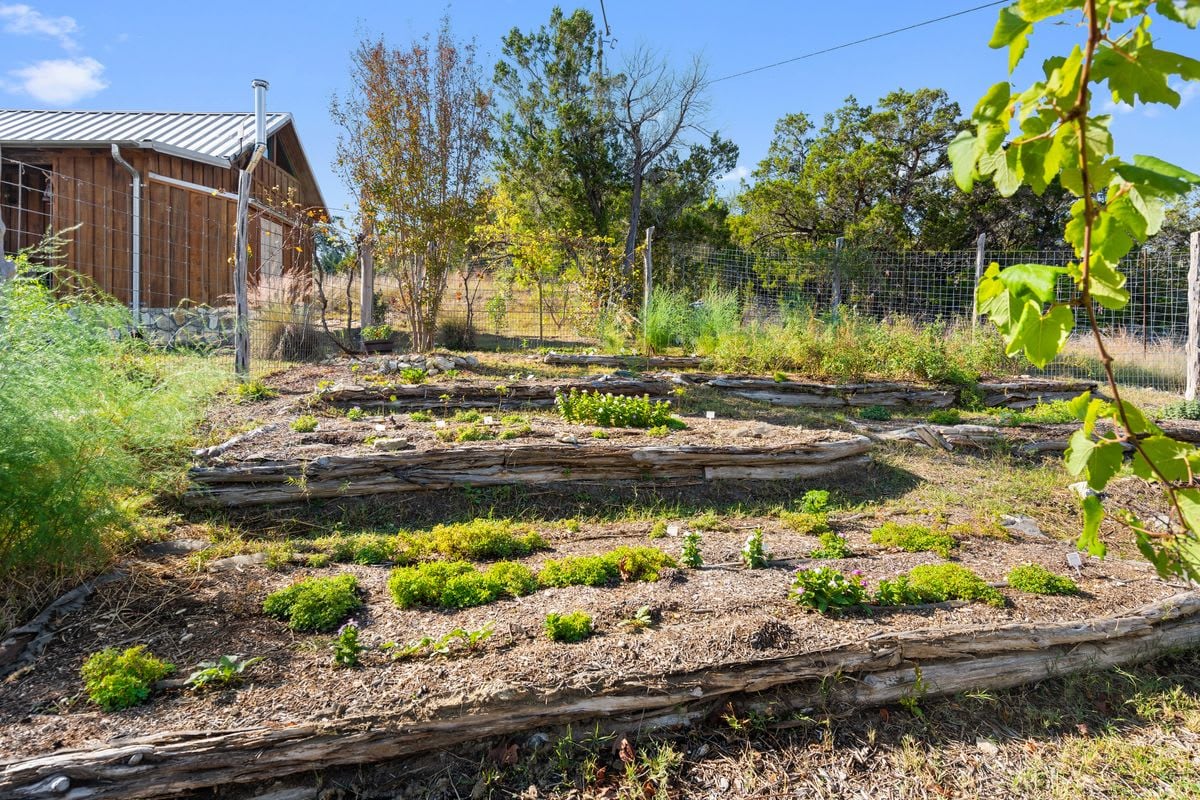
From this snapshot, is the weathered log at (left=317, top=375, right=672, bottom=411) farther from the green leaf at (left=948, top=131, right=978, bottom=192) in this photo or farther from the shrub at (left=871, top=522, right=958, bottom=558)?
the green leaf at (left=948, top=131, right=978, bottom=192)

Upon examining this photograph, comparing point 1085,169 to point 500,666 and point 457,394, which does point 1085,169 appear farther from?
point 457,394

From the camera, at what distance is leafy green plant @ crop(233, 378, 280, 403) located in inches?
243

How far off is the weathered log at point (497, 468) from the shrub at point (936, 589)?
73.5 inches

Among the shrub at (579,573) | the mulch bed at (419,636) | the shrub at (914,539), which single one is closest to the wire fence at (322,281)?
the shrub at (914,539)

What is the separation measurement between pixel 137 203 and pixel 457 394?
24.2ft

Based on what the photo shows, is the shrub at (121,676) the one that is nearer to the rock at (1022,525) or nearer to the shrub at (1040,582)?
the shrub at (1040,582)

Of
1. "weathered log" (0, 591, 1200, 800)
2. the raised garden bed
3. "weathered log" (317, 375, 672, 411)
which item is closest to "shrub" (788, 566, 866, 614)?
the raised garden bed

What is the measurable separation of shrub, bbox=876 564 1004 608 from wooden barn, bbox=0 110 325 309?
913 cm

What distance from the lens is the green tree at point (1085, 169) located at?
0.68 meters

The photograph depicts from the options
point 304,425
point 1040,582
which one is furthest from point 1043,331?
point 304,425

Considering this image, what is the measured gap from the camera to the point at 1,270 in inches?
161

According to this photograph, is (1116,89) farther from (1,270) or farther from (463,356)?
(463,356)

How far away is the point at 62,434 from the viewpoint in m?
2.62

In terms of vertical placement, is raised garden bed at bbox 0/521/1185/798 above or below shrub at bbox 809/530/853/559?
below
